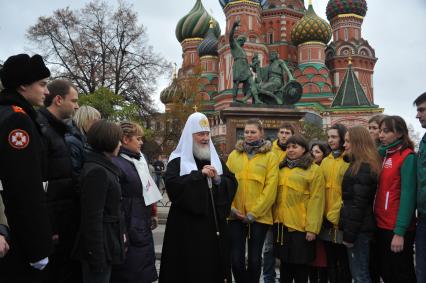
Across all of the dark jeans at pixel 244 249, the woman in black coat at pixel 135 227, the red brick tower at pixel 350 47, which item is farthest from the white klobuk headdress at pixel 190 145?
the red brick tower at pixel 350 47

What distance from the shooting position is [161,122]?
97.3 ft

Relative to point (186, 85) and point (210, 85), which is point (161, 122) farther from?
point (210, 85)

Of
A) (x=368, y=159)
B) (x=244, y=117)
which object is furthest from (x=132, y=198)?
(x=244, y=117)

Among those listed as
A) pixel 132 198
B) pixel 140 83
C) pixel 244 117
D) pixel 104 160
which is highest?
pixel 140 83

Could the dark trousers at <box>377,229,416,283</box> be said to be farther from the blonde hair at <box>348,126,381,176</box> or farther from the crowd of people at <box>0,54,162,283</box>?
the crowd of people at <box>0,54,162,283</box>

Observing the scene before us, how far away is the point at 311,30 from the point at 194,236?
42143mm

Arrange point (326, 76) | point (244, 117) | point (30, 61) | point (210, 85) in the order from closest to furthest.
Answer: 1. point (30, 61)
2. point (244, 117)
3. point (326, 76)
4. point (210, 85)

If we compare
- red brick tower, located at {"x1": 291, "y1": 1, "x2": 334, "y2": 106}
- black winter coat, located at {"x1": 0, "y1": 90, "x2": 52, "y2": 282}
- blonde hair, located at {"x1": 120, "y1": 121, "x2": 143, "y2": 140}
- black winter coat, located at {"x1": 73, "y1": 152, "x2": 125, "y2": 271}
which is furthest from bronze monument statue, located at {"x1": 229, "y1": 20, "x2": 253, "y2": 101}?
red brick tower, located at {"x1": 291, "y1": 1, "x2": 334, "y2": 106}

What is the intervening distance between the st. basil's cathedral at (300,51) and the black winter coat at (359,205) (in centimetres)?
3327

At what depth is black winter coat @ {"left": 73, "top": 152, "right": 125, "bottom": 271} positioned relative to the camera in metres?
3.16

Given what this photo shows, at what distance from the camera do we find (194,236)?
4.05 metres

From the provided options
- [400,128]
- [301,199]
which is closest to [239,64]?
[301,199]

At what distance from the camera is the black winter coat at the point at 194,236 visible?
4.01 m

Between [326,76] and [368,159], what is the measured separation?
41327 mm
